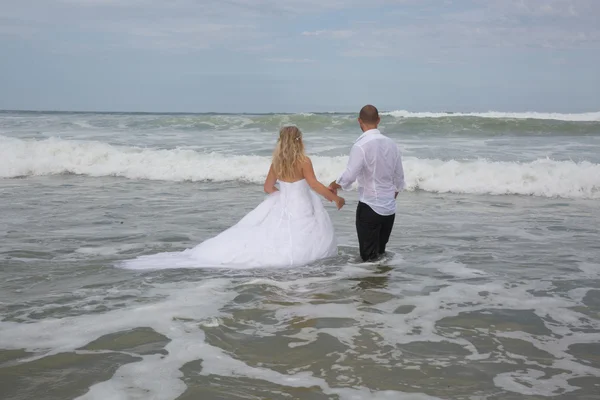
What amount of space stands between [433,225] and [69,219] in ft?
19.7

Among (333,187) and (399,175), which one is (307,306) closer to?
(333,187)

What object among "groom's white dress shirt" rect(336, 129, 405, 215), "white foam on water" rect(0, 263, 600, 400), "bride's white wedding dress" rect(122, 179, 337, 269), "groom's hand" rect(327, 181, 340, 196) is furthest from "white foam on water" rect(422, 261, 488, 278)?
"groom's hand" rect(327, 181, 340, 196)

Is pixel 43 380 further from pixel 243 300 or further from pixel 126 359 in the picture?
pixel 243 300

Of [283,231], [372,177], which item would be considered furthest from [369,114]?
[283,231]

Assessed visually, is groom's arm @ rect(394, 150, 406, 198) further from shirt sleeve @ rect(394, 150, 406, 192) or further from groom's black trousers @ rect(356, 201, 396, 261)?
groom's black trousers @ rect(356, 201, 396, 261)

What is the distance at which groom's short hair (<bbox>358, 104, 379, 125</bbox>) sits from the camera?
6660mm

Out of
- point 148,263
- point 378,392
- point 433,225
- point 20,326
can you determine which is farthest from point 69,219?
point 378,392

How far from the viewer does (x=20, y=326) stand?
5004mm

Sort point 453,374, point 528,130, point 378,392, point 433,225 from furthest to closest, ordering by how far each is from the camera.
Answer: point 528,130, point 433,225, point 453,374, point 378,392

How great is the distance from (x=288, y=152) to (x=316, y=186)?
1.65 feet

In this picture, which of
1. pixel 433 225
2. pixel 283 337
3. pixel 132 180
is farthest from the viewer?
pixel 132 180

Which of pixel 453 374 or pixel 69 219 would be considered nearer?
pixel 453 374

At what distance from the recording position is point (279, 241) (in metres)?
7.03

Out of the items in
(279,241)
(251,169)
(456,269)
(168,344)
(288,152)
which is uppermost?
(288,152)
